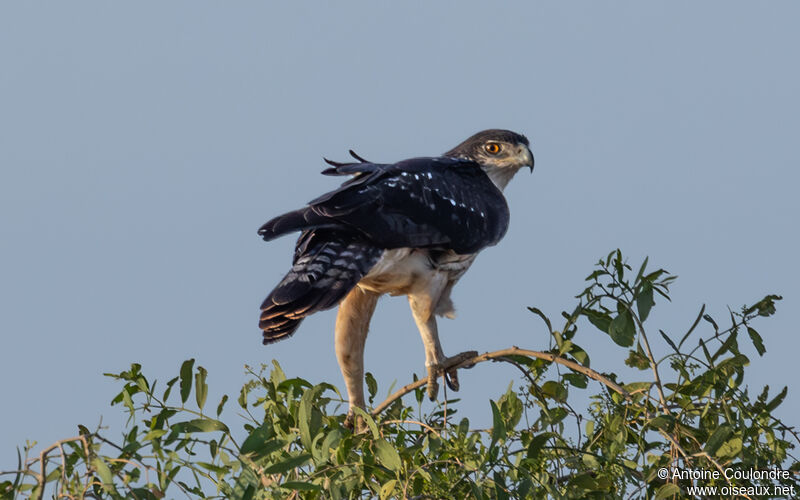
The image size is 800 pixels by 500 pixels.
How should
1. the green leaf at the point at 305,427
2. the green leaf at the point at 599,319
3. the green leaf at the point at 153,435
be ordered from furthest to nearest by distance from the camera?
the green leaf at the point at 599,319
the green leaf at the point at 305,427
the green leaf at the point at 153,435

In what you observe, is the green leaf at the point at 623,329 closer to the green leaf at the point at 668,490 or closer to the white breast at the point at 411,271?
the green leaf at the point at 668,490

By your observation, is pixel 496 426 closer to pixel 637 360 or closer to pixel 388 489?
pixel 388 489

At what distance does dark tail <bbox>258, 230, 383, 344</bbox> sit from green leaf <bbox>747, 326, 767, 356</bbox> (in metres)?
1.87

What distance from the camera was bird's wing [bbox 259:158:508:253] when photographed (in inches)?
238

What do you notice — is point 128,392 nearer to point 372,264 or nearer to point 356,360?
point 372,264

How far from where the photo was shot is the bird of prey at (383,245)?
5758 mm


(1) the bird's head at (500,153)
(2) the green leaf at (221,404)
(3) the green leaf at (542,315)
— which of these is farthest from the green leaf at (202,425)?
(1) the bird's head at (500,153)

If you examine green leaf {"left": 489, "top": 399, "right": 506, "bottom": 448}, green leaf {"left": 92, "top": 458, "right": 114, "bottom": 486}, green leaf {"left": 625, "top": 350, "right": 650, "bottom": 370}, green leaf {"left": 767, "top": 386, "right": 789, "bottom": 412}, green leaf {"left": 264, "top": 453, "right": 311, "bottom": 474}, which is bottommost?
green leaf {"left": 92, "top": 458, "right": 114, "bottom": 486}

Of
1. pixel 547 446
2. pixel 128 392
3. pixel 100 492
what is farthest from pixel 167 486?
pixel 547 446

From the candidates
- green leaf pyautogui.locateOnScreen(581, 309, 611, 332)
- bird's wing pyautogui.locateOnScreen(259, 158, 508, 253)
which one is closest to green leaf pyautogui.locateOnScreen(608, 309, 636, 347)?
green leaf pyautogui.locateOnScreen(581, 309, 611, 332)

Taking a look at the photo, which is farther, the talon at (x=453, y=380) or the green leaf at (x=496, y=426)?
the talon at (x=453, y=380)

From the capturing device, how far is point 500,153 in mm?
8031

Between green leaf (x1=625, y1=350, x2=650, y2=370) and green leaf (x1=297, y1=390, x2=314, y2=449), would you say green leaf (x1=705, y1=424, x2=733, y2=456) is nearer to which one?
green leaf (x1=625, y1=350, x2=650, y2=370)

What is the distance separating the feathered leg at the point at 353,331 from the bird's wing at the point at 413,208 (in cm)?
63
